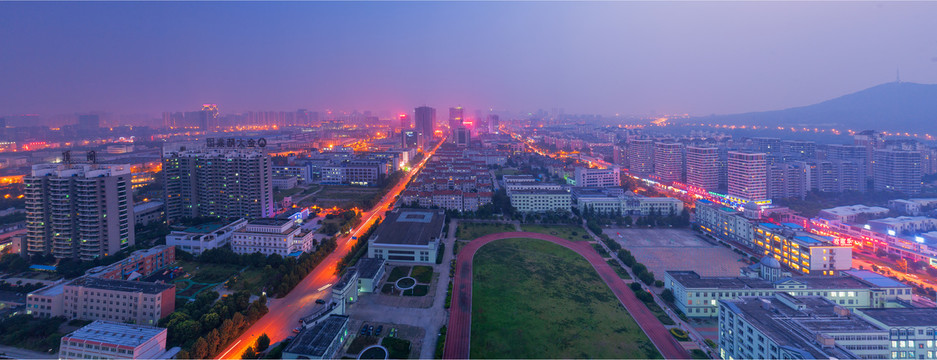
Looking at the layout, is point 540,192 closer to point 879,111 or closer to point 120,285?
point 120,285

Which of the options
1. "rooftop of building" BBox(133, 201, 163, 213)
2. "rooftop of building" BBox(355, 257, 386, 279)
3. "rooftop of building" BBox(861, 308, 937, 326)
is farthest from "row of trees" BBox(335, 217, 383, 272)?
"rooftop of building" BBox(861, 308, 937, 326)

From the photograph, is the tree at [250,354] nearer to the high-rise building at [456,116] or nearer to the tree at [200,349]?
the tree at [200,349]

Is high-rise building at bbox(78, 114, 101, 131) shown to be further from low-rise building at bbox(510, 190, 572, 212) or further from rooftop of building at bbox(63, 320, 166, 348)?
rooftop of building at bbox(63, 320, 166, 348)

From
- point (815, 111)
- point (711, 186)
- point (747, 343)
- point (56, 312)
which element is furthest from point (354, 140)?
point (815, 111)

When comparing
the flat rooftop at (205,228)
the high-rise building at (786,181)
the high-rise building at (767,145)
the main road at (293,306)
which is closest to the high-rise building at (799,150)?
the high-rise building at (767,145)

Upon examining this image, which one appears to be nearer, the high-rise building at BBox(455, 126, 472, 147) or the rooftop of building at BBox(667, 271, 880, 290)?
the rooftop of building at BBox(667, 271, 880, 290)

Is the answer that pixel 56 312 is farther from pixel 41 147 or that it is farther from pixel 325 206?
pixel 41 147

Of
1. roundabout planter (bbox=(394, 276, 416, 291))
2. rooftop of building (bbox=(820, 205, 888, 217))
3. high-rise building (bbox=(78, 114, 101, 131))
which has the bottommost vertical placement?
roundabout planter (bbox=(394, 276, 416, 291))
